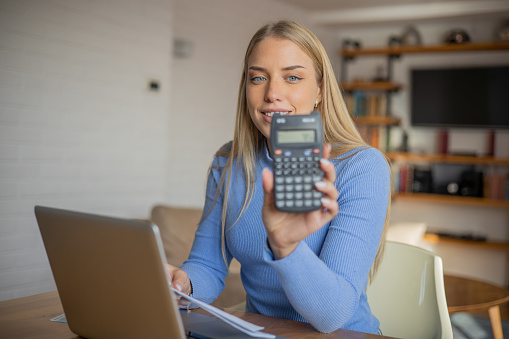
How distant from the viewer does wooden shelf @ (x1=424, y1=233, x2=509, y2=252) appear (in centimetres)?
471

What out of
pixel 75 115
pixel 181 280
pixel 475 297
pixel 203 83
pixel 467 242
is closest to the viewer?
pixel 181 280

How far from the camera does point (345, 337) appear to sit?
0.90 meters

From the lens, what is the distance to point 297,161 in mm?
823

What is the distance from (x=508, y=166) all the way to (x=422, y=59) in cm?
136

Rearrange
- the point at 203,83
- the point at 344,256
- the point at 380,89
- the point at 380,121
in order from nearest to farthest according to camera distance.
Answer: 1. the point at 344,256
2. the point at 203,83
3. the point at 380,121
4. the point at 380,89

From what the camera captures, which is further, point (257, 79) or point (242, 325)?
point (257, 79)

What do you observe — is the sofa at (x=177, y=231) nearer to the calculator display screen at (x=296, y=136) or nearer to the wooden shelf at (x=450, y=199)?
the calculator display screen at (x=296, y=136)

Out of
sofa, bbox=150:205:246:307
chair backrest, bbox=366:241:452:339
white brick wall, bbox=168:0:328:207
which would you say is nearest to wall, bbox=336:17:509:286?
white brick wall, bbox=168:0:328:207

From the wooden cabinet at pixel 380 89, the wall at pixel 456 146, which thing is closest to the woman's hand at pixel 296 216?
the wooden cabinet at pixel 380 89

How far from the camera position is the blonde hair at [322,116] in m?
1.20

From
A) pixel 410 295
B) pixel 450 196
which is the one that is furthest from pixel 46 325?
pixel 450 196

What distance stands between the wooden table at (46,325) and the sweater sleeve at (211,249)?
20 centimetres

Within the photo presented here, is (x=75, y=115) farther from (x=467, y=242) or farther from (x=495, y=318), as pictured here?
(x=467, y=242)

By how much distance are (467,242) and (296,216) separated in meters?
4.49
